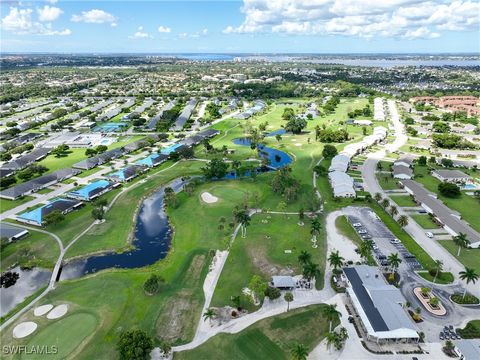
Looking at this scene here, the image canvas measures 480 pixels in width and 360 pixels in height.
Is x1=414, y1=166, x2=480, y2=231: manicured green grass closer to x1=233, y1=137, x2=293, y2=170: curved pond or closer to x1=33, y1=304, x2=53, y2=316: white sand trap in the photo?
x1=233, y1=137, x2=293, y2=170: curved pond

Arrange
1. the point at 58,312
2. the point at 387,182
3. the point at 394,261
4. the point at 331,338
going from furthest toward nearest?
the point at 387,182 < the point at 394,261 < the point at 58,312 < the point at 331,338

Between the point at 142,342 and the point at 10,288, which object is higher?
the point at 142,342

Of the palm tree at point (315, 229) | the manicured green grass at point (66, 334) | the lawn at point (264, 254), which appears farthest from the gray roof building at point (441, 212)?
the manicured green grass at point (66, 334)

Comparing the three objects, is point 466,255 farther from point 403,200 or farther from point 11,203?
point 11,203

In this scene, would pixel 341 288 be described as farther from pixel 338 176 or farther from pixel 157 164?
pixel 157 164

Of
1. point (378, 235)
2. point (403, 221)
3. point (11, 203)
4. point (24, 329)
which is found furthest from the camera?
point (11, 203)

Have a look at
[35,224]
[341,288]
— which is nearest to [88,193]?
[35,224]

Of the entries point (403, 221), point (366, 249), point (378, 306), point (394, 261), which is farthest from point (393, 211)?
point (378, 306)
